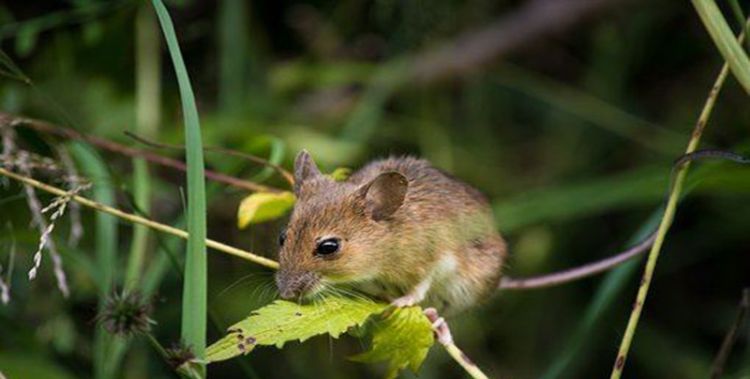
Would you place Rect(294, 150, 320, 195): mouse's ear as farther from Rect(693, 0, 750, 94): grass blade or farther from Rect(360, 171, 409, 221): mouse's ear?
Rect(693, 0, 750, 94): grass blade

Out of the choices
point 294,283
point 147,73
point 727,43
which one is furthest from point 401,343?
point 147,73

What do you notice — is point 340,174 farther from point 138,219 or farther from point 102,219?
point 102,219

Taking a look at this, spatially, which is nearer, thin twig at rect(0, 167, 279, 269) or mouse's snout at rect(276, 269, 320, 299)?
thin twig at rect(0, 167, 279, 269)

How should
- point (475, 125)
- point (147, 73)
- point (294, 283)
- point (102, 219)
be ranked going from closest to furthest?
point (294, 283) → point (102, 219) → point (147, 73) → point (475, 125)

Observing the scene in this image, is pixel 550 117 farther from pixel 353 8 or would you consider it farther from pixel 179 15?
pixel 179 15

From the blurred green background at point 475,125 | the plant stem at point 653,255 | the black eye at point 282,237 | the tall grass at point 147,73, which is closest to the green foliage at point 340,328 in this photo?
the black eye at point 282,237

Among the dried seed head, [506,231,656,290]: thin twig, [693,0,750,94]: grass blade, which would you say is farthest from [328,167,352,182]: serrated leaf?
[693,0,750,94]: grass blade

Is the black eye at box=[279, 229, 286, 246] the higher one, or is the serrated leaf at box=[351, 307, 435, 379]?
the black eye at box=[279, 229, 286, 246]
